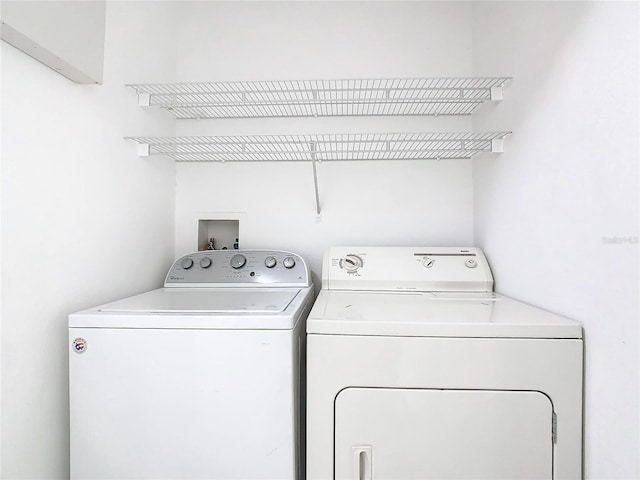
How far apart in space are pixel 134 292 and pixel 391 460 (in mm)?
1232

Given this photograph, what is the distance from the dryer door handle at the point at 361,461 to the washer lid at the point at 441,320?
1.09 feet

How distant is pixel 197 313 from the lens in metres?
1.15

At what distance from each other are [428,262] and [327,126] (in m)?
0.91

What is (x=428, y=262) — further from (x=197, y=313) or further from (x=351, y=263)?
(x=197, y=313)

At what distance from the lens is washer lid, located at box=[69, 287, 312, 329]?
109cm

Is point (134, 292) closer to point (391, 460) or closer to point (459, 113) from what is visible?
point (391, 460)

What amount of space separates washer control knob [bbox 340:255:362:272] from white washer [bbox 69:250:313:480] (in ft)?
2.23

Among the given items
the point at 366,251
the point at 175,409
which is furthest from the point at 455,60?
the point at 175,409

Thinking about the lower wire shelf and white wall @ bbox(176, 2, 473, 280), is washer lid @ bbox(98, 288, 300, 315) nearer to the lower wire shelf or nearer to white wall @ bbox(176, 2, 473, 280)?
white wall @ bbox(176, 2, 473, 280)

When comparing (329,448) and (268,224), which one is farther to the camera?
(268,224)

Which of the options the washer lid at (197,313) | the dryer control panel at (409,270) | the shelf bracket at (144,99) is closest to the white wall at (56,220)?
the shelf bracket at (144,99)

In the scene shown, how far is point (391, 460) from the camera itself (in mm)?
1065

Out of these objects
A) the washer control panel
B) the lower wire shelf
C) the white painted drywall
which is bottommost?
the washer control panel

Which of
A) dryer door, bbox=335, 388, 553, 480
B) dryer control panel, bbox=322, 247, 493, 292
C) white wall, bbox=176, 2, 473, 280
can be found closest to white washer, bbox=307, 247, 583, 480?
dryer door, bbox=335, 388, 553, 480
